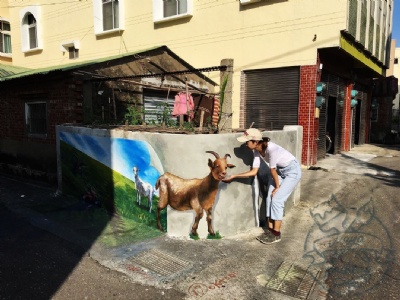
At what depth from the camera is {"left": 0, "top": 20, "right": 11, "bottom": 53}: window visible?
61.1ft

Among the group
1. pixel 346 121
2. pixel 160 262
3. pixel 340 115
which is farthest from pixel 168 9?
pixel 160 262

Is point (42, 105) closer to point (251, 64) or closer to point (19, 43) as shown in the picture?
point (251, 64)

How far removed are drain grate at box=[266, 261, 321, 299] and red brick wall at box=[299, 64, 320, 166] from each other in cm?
669

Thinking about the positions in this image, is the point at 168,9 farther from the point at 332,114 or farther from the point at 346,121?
the point at 346,121

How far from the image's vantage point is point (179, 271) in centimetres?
390

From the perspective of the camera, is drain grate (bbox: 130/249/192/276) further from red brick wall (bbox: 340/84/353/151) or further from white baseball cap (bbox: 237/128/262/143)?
red brick wall (bbox: 340/84/353/151)

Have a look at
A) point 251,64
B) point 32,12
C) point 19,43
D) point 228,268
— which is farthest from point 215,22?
point 19,43

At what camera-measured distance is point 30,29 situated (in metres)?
17.9

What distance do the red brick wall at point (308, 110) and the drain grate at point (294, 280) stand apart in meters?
6.69

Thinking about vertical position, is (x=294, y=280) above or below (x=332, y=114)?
below

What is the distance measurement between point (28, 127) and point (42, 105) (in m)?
1.01

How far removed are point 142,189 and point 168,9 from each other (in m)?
10.0

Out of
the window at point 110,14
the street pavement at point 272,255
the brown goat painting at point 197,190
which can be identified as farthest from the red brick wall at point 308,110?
the window at point 110,14

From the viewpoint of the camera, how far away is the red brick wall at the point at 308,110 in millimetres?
9812
